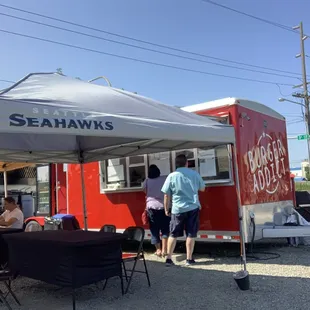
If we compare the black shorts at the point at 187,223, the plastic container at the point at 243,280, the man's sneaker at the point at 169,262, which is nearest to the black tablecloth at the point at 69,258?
the plastic container at the point at 243,280

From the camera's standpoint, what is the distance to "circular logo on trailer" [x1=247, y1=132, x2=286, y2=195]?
700cm

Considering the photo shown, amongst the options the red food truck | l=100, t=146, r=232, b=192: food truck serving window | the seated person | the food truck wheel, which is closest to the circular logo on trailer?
the red food truck

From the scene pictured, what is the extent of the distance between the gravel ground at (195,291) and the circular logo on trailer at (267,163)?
1.44 m

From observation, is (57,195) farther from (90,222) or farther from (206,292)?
(206,292)

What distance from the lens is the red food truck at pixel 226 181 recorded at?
21.8 feet

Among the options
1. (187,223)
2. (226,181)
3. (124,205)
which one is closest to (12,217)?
(124,205)

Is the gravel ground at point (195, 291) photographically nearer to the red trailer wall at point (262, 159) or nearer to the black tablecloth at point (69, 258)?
the black tablecloth at point (69, 258)

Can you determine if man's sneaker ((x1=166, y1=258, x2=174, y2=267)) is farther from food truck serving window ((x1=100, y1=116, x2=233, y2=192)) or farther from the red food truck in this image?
food truck serving window ((x1=100, y1=116, x2=233, y2=192))

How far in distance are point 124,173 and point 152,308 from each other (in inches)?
160

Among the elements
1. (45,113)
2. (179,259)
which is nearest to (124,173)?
(179,259)

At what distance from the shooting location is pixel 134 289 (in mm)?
5164

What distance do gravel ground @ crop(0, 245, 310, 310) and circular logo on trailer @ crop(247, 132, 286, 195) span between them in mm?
1439

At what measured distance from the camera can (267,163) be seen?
7.54 metres

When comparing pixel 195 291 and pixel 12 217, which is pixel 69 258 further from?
pixel 12 217
